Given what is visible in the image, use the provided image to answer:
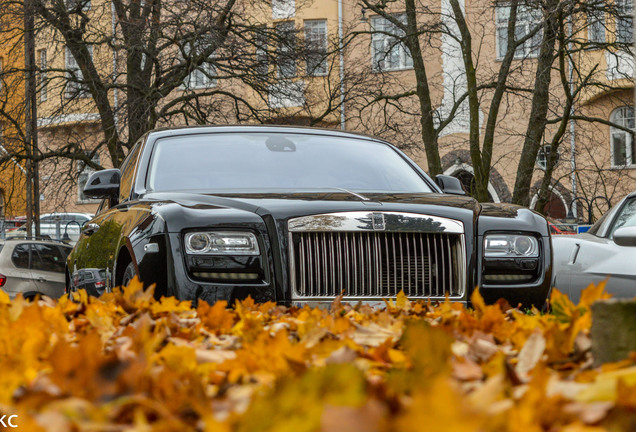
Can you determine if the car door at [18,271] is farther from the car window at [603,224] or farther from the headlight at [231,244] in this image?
the headlight at [231,244]

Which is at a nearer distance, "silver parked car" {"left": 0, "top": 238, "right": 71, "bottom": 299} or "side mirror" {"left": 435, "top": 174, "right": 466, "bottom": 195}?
"side mirror" {"left": 435, "top": 174, "right": 466, "bottom": 195}

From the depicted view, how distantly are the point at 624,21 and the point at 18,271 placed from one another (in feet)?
38.8

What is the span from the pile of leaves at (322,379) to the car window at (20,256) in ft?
48.3

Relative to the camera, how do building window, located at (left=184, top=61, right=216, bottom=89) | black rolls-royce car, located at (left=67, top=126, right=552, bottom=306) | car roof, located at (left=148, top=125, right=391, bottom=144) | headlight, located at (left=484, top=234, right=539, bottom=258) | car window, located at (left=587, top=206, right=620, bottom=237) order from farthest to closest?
building window, located at (left=184, top=61, right=216, bottom=89) → car window, located at (left=587, top=206, right=620, bottom=237) → car roof, located at (left=148, top=125, right=391, bottom=144) → headlight, located at (left=484, top=234, right=539, bottom=258) → black rolls-royce car, located at (left=67, top=126, right=552, bottom=306)

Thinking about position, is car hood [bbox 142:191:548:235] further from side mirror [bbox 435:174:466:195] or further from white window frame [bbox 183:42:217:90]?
white window frame [bbox 183:42:217:90]

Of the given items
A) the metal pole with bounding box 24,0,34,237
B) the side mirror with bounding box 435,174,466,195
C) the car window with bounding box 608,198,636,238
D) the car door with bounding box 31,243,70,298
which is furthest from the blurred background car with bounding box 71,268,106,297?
Result: the metal pole with bounding box 24,0,34,237

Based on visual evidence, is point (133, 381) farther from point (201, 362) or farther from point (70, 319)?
point (70, 319)

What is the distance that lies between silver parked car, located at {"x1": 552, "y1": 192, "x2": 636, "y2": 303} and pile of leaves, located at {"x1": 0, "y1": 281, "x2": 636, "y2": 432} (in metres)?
4.24

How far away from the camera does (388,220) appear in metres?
4.98

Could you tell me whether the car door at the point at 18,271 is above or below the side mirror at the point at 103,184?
below

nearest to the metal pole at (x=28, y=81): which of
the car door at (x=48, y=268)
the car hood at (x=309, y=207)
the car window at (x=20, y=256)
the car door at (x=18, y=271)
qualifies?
the car door at (x=48, y=268)

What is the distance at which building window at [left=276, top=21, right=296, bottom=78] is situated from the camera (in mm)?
21234

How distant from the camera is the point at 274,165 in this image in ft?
20.2

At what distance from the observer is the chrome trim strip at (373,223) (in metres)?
4.90
